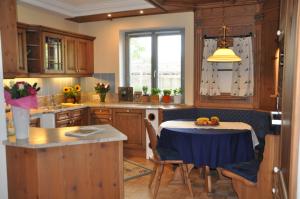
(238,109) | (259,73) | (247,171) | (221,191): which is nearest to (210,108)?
(238,109)

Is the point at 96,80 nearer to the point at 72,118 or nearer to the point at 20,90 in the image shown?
the point at 72,118

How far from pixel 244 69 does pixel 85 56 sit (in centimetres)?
316

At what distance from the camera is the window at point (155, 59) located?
5.61m

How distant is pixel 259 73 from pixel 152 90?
6.54 feet

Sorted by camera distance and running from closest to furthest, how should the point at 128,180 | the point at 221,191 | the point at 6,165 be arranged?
1. the point at 6,165
2. the point at 221,191
3. the point at 128,180

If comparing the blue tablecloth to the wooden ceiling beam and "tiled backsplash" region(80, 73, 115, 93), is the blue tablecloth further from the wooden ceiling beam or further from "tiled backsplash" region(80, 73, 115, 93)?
"tiled backsplash" region(80, 73, 115, 93)

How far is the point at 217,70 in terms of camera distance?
5.02m

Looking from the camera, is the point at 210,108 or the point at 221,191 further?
the point at 210,108

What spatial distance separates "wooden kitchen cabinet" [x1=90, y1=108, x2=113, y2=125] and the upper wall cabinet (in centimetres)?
84

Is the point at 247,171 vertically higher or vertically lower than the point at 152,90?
lower

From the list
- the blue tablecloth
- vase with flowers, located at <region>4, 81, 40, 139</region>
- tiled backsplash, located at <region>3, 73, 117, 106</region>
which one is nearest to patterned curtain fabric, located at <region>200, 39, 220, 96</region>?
the blue tablecloth

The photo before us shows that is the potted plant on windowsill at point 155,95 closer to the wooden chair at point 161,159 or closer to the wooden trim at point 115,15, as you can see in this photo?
the wooden trim at point 115,15

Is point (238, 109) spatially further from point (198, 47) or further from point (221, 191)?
point (221, 191)

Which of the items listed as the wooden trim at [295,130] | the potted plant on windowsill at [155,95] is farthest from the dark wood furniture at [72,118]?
the wooden trim at [295,130]
